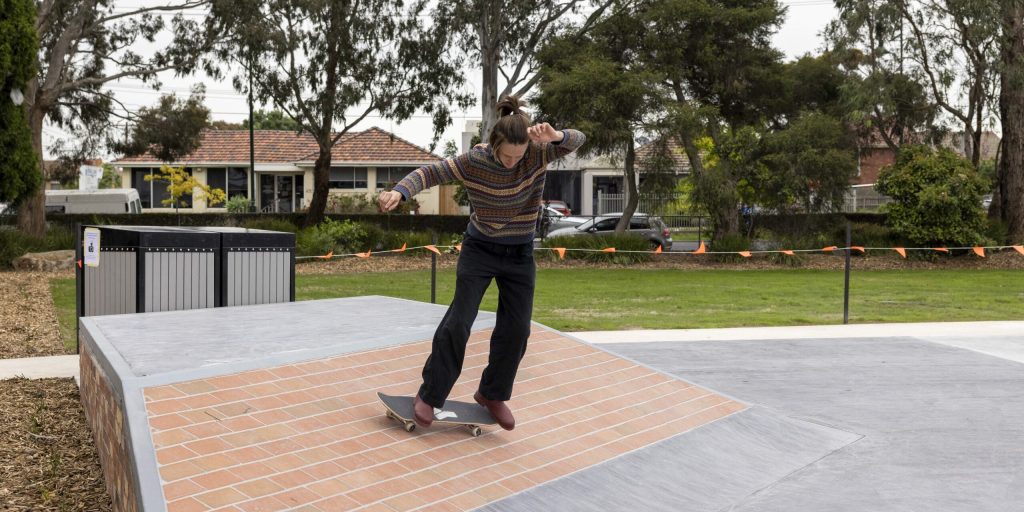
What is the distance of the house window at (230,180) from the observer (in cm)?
5119

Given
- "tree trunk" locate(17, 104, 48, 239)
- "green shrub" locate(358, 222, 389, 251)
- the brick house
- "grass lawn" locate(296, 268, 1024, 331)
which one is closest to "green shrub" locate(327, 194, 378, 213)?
"green shrub" locate(358, 222, 389, 251)

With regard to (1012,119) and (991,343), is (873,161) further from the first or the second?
(991,343)

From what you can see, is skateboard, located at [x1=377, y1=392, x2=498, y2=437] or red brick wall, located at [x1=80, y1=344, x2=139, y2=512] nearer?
red brick wall, located at [x1=80, y1=344, x2=139, y2=512]

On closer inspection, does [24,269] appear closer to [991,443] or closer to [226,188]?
[991,443]

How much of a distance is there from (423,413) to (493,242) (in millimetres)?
1052

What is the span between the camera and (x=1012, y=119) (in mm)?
28688

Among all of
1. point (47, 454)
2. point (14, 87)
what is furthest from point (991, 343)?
point (14, 87)

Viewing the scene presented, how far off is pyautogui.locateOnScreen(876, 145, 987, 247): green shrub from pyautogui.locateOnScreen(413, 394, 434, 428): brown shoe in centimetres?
2474

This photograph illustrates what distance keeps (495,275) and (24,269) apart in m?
20.7

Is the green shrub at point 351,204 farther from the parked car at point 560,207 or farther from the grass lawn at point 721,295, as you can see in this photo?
the grass lawn at point 721,295

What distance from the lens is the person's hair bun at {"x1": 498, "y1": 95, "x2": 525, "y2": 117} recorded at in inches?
197

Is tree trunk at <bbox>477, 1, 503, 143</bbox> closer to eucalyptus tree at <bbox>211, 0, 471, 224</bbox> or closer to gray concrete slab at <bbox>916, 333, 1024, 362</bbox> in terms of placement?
eucalyptus tree at <bbox>211, 0, 471, 224</bbox>

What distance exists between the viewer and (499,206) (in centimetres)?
511

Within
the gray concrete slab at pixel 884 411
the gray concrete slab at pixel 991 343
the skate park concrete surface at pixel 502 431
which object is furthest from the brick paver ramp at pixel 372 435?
the gray concrete slab at pixel 991 343
